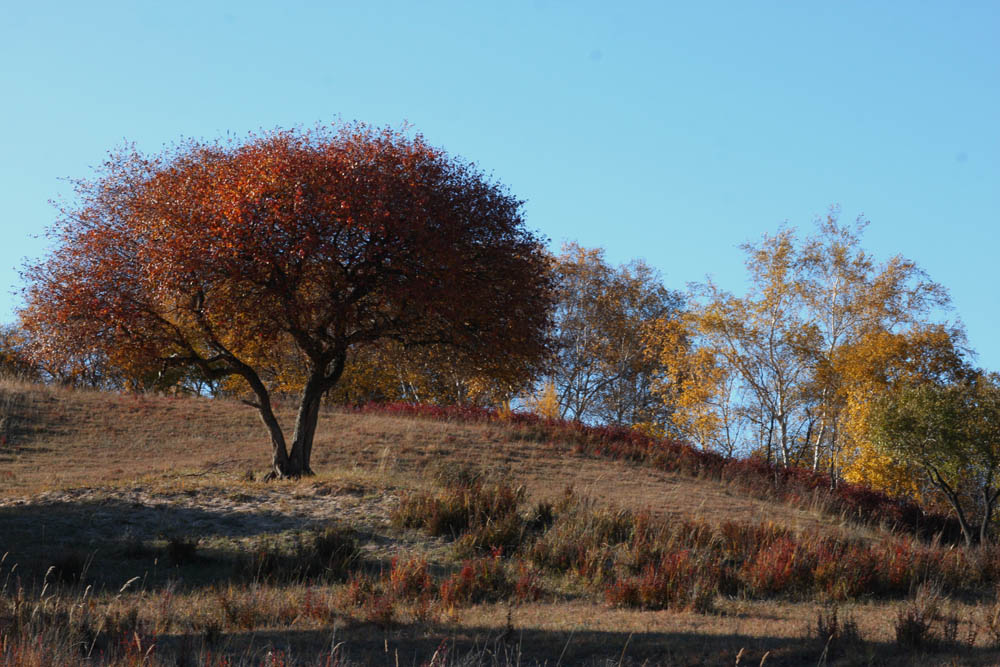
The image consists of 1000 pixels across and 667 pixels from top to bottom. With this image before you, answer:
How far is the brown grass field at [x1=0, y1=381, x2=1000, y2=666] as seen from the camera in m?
8.24

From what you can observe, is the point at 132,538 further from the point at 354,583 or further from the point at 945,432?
the point at 945,432

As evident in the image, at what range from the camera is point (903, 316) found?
39562mm

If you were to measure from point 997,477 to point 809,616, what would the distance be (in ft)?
53.6

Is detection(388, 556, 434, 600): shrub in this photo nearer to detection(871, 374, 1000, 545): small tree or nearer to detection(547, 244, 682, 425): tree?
detection(871, 374, 1000, 545): small tree

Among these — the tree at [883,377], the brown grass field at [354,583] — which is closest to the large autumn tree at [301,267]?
the brown grass field at [354,583]

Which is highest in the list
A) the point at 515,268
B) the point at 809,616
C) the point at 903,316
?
the point at 903,316

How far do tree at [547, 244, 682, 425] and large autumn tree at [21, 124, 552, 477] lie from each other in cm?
3048

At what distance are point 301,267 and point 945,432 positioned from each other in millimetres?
17222

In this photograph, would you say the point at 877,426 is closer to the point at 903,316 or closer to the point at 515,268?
the point at 515,268

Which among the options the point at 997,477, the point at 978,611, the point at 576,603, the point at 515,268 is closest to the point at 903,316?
the point at 997,477

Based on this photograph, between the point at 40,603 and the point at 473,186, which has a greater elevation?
the point at 473,186

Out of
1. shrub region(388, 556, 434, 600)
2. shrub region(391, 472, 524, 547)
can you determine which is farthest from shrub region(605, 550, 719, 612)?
shrub region(391, 472, 524, 547)

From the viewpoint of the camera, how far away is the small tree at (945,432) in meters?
23.1

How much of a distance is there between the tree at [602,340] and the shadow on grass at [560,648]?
4071cm
